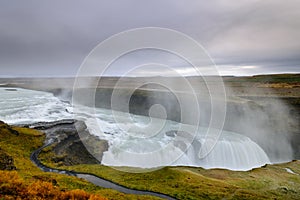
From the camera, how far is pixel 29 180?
18188mm

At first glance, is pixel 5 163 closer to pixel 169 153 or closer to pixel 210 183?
pixel 210 183

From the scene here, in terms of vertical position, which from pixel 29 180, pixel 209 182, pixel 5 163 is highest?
pixel 5 163

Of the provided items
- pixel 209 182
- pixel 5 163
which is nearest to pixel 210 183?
pixel 209 182

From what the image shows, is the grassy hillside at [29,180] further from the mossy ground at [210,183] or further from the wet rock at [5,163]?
the mossy ground at [210,183]

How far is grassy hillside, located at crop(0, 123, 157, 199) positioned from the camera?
1362 centimetres

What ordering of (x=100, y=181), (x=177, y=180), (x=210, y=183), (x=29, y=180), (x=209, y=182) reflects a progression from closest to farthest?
(x=29, y=180), (x=100, y=181), (x=210, y=183), (x=177, y=180), (x=209, y=182)

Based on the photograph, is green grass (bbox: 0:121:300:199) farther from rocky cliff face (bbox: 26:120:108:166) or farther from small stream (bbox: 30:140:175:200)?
rocky cliff face (bbox: 26:120:108:166)

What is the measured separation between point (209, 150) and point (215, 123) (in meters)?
25.8

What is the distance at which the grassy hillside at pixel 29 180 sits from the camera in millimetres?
13617

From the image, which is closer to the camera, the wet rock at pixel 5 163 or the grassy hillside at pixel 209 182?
the wet rock at pixel 5 163

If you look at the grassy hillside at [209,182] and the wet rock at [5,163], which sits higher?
the wet rock at [5,163]

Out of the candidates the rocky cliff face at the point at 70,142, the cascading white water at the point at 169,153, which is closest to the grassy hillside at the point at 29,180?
the rocky cliff face at the point at 70,142

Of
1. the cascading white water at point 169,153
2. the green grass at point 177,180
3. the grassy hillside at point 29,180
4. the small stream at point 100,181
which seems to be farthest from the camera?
the cascading white water at point 169,153

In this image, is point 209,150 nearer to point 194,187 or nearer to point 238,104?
point 194,187
